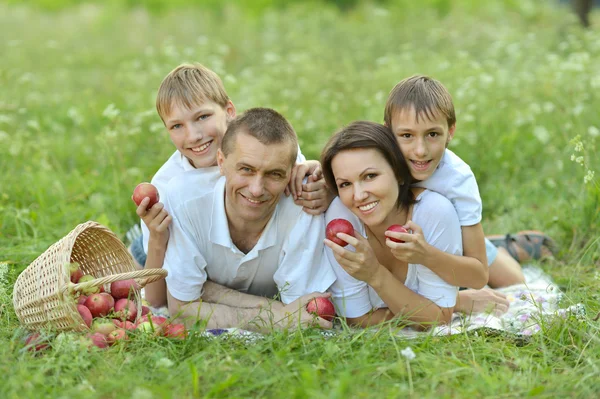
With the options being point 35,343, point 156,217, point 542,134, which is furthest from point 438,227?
point 542,134

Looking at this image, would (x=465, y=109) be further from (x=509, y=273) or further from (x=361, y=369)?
(x=361, y=369)

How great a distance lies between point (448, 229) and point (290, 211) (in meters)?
0.85

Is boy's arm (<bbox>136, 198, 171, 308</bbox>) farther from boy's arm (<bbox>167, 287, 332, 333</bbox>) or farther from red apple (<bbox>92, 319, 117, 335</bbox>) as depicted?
red apple (<bbox>92, 319, 117, 335</bbox>)

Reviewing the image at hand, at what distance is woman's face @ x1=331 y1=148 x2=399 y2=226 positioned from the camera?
3629 millimetres

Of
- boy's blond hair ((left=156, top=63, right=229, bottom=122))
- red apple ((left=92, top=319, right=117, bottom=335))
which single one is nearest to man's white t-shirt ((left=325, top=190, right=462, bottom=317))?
boy's blond hair ((left=156, top=63, right=229, bottom=122))

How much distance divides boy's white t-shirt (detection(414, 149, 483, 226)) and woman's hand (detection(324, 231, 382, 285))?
0.48m

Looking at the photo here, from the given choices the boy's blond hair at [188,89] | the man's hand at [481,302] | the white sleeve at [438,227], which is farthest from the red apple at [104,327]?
the man's hand at [481,302]

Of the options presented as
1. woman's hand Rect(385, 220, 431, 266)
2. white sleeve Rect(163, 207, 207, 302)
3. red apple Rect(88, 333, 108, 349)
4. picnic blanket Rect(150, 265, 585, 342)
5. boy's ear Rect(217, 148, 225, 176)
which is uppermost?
boy's ear Rect(217, 148, 225, 176)

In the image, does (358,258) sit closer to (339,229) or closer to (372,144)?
(339,229)


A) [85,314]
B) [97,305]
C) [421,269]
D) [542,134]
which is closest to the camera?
[85,314]

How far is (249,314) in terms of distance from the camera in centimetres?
392

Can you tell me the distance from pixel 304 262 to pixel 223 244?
0.45 meters

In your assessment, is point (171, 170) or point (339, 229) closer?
point (339, 229)

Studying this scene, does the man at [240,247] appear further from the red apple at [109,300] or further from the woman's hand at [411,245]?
the woman's hand at [411,245]
